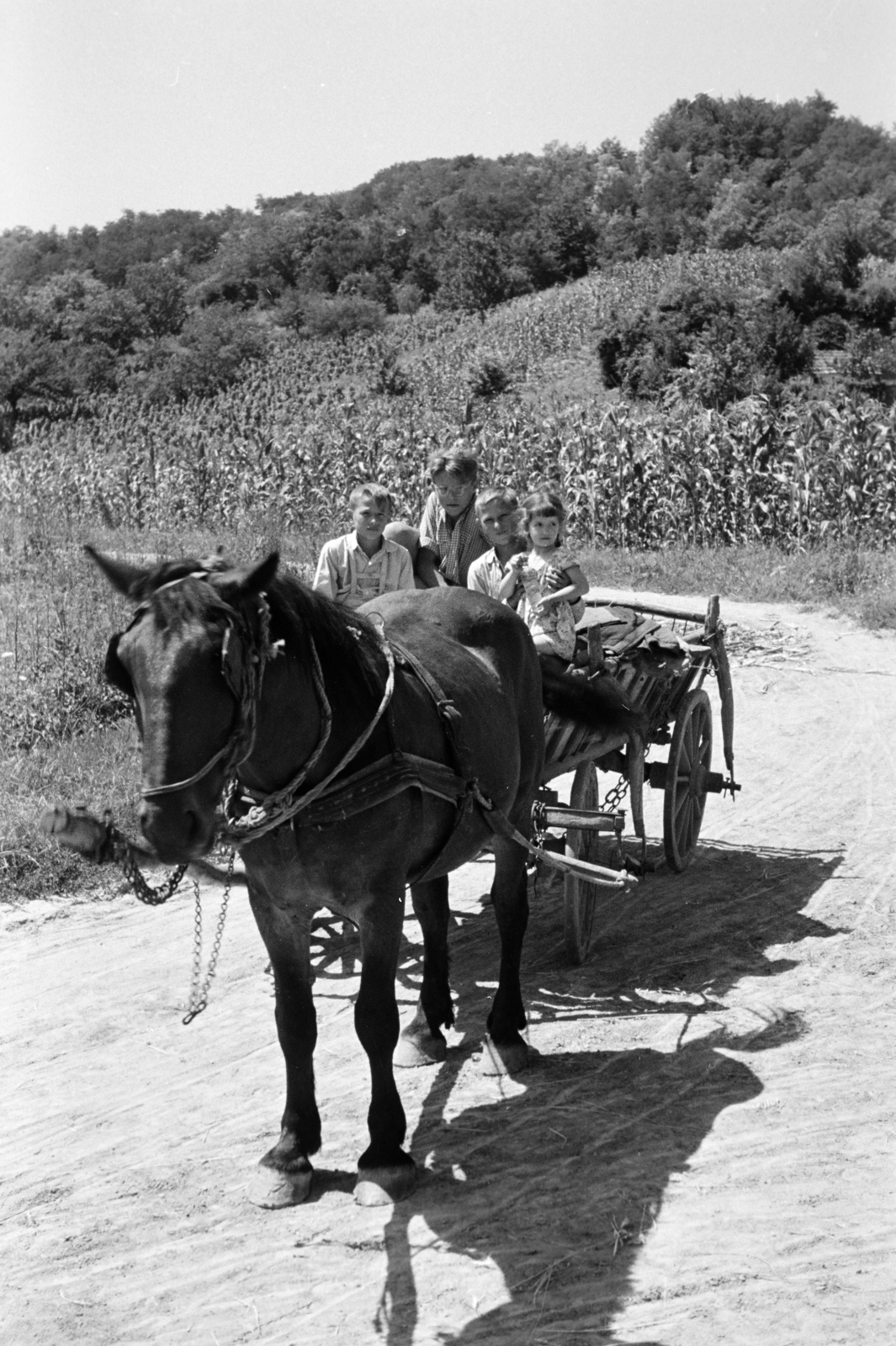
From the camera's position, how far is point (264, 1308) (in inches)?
121

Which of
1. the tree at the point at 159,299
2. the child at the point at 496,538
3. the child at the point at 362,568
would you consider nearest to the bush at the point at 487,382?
the tree at the point at 159,299

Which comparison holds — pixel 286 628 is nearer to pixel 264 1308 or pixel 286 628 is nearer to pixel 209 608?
pixel 209 608

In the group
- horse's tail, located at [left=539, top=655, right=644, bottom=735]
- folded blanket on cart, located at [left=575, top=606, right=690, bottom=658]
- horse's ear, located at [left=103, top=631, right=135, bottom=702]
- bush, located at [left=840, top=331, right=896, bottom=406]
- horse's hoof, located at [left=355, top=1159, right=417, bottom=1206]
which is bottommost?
horse's hoof, located at [left=355, top=1159, right=417, bottom=1206]

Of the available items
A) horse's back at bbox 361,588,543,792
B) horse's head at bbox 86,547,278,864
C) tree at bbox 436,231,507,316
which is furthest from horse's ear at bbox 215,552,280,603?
tree at bbox 436,231,507,316

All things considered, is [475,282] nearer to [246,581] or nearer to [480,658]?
[480,658]

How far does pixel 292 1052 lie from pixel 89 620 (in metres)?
7.61

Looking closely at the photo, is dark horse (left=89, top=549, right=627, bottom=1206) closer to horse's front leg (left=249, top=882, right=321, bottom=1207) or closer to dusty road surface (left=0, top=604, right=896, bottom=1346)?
horse's front leg (left=249, top=882, right=321, bottom=1207)

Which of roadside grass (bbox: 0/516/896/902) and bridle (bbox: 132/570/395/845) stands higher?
bridle (bbox: 132/570/395/845)

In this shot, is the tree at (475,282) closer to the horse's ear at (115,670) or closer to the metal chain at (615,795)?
the metal chain at (615,795)

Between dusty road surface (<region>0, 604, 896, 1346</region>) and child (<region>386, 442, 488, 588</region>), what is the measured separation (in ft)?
5.63

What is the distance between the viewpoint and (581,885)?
16.9 feet

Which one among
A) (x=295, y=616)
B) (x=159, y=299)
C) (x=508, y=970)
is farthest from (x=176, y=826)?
(x=159, y=299)

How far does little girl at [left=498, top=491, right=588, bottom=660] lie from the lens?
5574 millimetres

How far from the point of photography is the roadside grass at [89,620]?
21.5 feet
